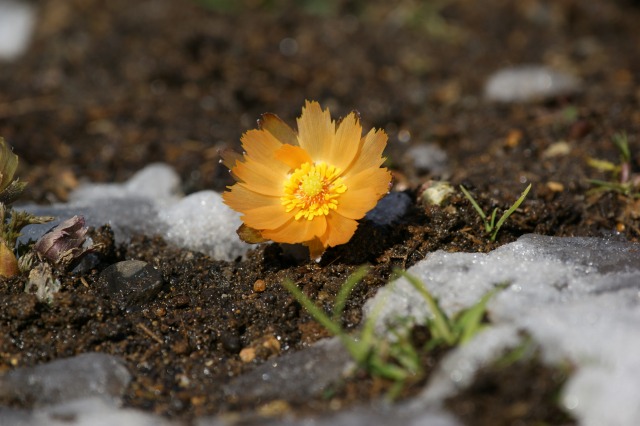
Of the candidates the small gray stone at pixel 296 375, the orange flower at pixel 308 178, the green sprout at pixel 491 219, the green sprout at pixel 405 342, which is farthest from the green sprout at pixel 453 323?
the green sprout at pixel 491 219

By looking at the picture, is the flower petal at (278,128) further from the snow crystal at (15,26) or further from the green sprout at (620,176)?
the snow crystal at (15,26)

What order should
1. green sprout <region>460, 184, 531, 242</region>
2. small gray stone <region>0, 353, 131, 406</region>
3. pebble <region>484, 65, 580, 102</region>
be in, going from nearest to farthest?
small gray stone <region>0, 353, 131, 406</region>, green sprout <region>460, 184, 531, 242</region>, pebble <region>484, 65, 580, 102</region>

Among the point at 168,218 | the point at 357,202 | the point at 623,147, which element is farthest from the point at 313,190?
the point at 623,147

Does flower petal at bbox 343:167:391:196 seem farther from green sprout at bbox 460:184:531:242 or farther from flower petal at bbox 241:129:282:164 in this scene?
green sprout at bbox 460:184:531:242

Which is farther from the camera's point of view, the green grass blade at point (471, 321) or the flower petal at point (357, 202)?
the flower petal at point (357, 202)

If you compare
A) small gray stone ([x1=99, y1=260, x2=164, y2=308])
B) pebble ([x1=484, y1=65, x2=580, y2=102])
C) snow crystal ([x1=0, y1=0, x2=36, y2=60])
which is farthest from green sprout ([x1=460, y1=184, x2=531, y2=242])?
snow crystal ([x1=0, y1=0, x2=36, y2=60])

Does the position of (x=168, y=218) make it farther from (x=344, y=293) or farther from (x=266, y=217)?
(x=344, y=293)
